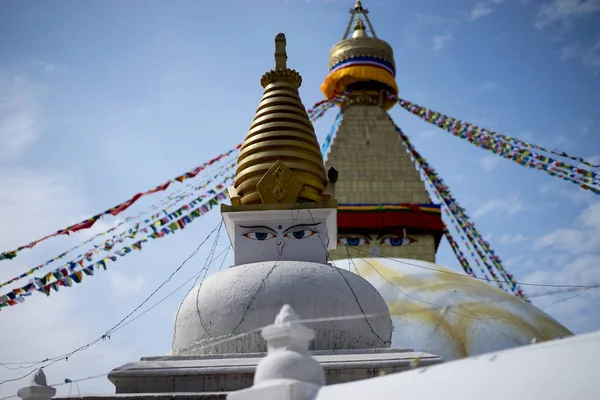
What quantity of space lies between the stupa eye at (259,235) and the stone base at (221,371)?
2.11m

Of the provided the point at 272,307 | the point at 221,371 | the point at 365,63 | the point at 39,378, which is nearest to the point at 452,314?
the point at 272,307

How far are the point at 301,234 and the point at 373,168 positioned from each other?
10.9 meters

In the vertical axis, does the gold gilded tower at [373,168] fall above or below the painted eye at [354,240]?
above

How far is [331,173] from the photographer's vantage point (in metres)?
8.77

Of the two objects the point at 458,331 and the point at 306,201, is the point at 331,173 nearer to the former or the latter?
the point at 306,201

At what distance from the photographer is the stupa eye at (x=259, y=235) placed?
8227 millimetres

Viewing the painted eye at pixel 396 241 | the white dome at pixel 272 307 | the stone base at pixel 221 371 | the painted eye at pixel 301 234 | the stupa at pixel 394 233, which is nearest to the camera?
the stone base at pixel 221 371

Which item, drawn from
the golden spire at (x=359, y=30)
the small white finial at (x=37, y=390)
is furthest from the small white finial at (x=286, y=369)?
the golden spire at (x=359, y=30)

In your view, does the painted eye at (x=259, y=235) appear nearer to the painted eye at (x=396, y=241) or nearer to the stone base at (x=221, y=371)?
the stone base at (x=221, y=371)

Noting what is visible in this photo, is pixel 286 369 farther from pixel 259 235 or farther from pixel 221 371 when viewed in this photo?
pixel 259 235

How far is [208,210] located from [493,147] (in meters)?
7.07

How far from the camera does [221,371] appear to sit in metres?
5.97

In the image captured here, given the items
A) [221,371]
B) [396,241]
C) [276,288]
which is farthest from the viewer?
[396,241]

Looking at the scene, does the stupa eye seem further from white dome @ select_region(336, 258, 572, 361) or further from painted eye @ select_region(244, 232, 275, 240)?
white dome @ select_region(336, 258, 572, 361)
